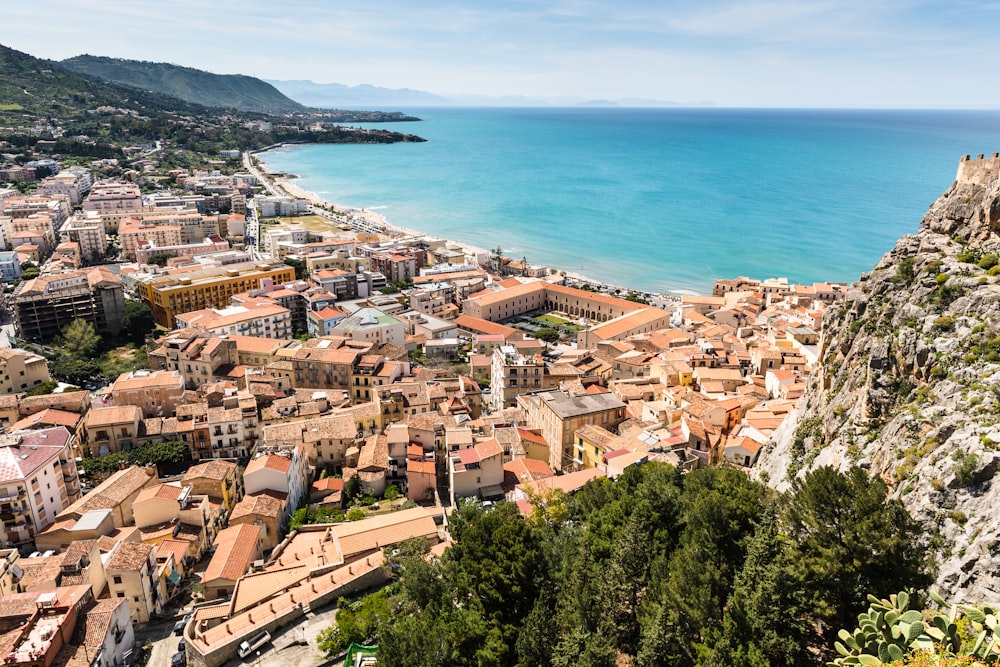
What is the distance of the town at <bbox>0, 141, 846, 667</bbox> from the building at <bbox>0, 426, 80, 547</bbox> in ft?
0.34

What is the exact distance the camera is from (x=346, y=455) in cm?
3509

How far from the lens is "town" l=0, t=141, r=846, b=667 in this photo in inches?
928

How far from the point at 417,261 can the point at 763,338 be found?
44579mm

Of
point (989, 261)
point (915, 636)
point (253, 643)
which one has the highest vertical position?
point (989, 261)

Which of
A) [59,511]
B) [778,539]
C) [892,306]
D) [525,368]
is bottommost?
[59,511]

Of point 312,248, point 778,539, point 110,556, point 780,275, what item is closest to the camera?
point 778,539

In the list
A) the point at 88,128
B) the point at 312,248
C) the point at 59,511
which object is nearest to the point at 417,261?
the point at 312,248

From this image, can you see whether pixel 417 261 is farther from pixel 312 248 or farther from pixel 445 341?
pixel 445 341

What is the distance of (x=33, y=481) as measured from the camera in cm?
2814

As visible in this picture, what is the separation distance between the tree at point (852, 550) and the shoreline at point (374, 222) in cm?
5868

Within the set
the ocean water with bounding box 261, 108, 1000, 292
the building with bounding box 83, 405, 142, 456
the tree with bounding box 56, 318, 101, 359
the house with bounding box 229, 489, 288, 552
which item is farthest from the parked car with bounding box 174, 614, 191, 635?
the ocean water with bounding box 261, 108, 1000, 292

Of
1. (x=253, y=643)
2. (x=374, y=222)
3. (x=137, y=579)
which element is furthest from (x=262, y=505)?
(x=374, y=222)

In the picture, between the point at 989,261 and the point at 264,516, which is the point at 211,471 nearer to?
the point at 264,516

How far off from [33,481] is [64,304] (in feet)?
111
